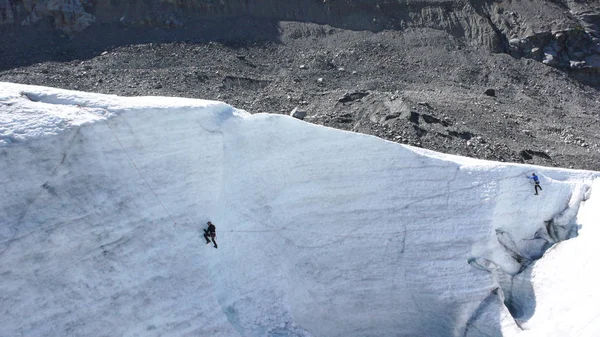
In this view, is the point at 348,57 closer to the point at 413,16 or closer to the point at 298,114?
the point at 413,16

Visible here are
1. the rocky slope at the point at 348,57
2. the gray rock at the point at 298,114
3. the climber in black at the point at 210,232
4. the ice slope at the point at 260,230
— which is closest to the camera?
the ice slope at the point at 260,230

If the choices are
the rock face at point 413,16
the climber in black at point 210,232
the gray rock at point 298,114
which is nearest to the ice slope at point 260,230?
the climber in black at point 210,232

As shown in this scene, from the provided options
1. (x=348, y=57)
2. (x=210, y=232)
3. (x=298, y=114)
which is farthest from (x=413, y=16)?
(x=210, y=232)

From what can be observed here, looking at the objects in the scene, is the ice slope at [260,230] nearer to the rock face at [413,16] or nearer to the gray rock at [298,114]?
the gray rock at [298,114]

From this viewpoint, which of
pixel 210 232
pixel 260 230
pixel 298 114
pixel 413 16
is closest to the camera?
pixel 210 232

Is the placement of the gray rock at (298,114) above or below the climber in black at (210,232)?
below

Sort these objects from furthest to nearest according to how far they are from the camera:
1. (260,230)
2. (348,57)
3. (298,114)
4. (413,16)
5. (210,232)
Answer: (413,16) < (348,57) < (298,114) < (260,230) < (210,232)

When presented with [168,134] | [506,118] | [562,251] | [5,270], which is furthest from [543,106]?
[5,270]

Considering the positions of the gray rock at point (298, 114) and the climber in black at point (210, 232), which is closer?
the climber in black at point (210, 232)

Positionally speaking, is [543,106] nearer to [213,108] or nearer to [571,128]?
[571,128]
